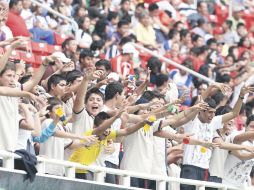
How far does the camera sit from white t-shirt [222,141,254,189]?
51.1 feet

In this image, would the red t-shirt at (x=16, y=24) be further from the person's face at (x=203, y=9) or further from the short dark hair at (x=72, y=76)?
the person's face at (x=203, y=9)

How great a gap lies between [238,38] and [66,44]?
816 cm

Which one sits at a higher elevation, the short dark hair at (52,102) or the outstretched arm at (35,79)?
the outstretched arm at (35,79)

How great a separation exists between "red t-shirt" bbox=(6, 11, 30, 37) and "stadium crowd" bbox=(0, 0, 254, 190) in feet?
0.05

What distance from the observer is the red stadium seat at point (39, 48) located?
1945cm

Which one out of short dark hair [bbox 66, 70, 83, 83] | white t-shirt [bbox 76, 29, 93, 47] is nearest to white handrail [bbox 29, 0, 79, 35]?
white t-shirt [bbox 76, 29, 93, 47]

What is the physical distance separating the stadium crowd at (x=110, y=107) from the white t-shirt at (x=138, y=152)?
0.01m

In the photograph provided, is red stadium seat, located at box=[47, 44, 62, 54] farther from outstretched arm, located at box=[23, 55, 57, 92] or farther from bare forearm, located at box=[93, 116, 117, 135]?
bare forearm, located at box=[93, 116, 117, 135]

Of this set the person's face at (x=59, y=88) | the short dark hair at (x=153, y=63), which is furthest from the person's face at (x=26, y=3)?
the person's face at (x=59, y=88)

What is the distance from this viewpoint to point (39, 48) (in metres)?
19.5

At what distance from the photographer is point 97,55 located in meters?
19.3

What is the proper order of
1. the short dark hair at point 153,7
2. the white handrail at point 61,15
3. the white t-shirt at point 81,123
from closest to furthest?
the white t-shirt at point 81,123, the white handrail at point 61,15, the short dark hair at point 153,7

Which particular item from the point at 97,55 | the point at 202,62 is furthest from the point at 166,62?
the point at 97,55

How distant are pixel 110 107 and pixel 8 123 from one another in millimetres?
2118
